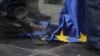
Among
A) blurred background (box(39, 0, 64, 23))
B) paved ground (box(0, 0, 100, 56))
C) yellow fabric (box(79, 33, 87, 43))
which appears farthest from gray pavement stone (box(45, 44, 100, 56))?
blurred background (box(39, 0, 64, 23))

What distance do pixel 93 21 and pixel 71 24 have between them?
2.06 feet

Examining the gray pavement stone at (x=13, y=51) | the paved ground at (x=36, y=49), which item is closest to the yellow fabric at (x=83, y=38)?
the paved ground at (x=36, y=49)

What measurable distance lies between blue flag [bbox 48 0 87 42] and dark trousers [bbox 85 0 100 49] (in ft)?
1.45

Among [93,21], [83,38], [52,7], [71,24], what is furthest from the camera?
[52,7]

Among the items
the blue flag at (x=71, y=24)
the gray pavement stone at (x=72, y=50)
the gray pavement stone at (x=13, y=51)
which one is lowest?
the gray pavement stone at (x=72, y=50)

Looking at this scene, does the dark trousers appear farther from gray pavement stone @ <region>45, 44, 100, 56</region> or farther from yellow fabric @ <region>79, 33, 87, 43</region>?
yellow fabric @ <region>79, 33, 87, 43</region>

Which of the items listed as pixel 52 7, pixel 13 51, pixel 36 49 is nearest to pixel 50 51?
pixel 36 49

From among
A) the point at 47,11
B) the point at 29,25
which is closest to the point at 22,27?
the point at 29,25

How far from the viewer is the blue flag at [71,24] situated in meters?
3.93

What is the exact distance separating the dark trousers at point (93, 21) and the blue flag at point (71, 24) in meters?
0.44

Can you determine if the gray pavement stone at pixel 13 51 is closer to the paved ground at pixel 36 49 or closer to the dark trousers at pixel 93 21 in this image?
the paved ground at pixel 36 49

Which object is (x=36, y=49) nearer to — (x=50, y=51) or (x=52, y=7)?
(x=50, y=51)

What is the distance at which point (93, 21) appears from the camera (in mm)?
3408

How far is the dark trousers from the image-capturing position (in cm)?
338
